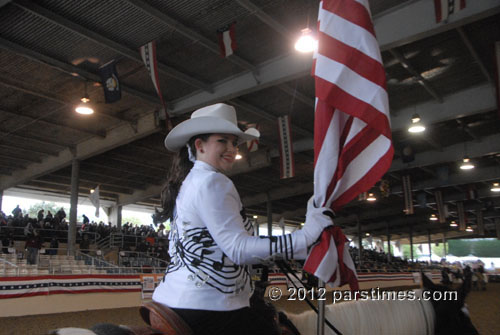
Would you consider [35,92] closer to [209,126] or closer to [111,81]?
[111,81]

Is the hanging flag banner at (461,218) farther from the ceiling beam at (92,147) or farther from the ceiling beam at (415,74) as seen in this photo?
the ceiling beam at (92,147)

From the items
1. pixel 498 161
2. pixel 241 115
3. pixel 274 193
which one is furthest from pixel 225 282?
pixel 274 193

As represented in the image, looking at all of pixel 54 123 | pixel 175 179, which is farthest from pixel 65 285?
pixel 175 179

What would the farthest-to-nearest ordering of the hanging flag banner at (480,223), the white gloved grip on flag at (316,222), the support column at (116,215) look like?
the hanging flag banner at (480,223) < the support column at (116,215) < the white gloved grip on flag at (316,222)

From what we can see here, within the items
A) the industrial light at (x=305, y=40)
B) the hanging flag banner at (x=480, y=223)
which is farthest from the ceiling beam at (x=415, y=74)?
the hanging flag banner at (x=480, y=223)

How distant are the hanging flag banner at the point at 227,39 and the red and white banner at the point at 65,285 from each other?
701cm

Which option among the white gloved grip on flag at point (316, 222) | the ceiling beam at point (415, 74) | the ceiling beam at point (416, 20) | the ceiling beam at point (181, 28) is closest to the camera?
the white gloved grip on flag at point (316, 222)

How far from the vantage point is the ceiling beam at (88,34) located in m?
8.05

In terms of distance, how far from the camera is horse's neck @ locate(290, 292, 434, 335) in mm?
2168

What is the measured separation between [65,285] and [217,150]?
1043 centimetres

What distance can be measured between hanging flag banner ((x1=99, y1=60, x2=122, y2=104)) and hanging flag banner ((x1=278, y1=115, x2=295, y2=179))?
566cm

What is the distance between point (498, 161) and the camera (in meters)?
20.2

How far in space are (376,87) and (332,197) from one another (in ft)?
1.69

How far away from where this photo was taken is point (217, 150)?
1846 millimetres
